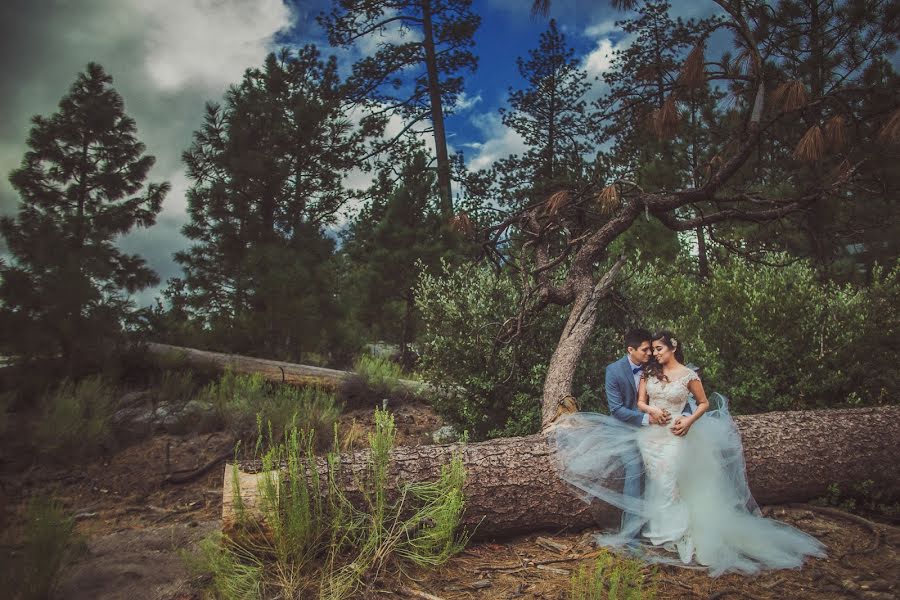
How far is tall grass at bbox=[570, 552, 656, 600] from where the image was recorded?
3.01 m

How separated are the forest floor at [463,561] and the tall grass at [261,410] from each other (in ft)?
4.76

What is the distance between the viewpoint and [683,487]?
14.6ft

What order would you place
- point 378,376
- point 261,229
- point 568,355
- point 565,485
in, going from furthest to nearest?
point 261,229
point 378,376
point 568,355
point 565,485

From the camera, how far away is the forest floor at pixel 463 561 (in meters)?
3.72

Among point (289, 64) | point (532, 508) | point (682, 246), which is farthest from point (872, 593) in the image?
point (289, 64)

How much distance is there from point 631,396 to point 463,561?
1956 mm

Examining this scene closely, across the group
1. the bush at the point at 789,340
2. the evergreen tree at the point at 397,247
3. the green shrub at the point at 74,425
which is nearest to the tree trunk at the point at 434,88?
the evergreen tree at the point at 397,247

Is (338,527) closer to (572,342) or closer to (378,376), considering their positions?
(572,342)

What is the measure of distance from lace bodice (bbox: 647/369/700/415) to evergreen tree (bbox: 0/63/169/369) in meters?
8.34

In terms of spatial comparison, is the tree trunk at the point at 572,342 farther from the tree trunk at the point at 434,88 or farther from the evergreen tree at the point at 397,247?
the tree trunk at the point at 434,88

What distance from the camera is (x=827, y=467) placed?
16.8 ft

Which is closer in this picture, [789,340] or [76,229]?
[789,340]

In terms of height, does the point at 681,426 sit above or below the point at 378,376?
below

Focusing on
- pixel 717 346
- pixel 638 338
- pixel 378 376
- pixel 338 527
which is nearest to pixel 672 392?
pixel 638 338
